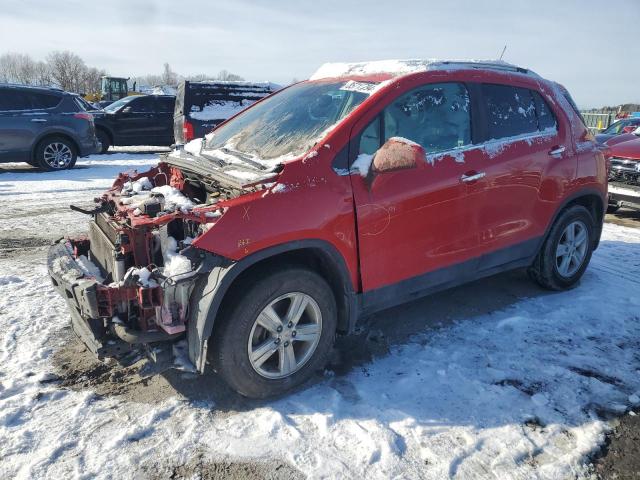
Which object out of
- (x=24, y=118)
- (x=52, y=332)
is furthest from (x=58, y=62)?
(x=52, y=332)

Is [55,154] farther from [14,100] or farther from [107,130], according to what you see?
[107,130]

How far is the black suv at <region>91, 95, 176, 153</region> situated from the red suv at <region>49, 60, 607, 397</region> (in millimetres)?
11928

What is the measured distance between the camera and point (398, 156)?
3010mm

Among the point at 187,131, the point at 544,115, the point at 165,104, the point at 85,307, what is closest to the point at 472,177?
the point at 544,115

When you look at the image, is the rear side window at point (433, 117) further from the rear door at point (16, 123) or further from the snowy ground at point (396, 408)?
the rear door at point (16, 123)

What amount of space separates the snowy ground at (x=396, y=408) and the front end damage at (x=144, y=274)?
17.8 inches

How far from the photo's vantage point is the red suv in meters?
2.84

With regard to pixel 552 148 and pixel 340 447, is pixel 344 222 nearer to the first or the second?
pixel 340 447

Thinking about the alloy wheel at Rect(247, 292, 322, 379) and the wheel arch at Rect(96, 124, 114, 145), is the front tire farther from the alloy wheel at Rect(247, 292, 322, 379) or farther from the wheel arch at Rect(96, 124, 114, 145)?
the wheel arch at Rect(96, 124, 114, 145)

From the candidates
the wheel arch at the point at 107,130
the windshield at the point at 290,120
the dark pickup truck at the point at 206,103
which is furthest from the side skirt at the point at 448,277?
the wheel arch at the point at 107,130

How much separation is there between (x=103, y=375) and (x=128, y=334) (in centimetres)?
72

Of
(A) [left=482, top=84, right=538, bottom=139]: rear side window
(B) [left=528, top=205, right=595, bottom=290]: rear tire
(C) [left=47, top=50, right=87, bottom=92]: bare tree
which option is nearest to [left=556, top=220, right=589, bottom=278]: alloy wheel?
(B) [left=528, top=205, right=595, bottom=290]: rear tire

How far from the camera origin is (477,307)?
14.6 feet

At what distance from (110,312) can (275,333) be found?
→ 0.92m
